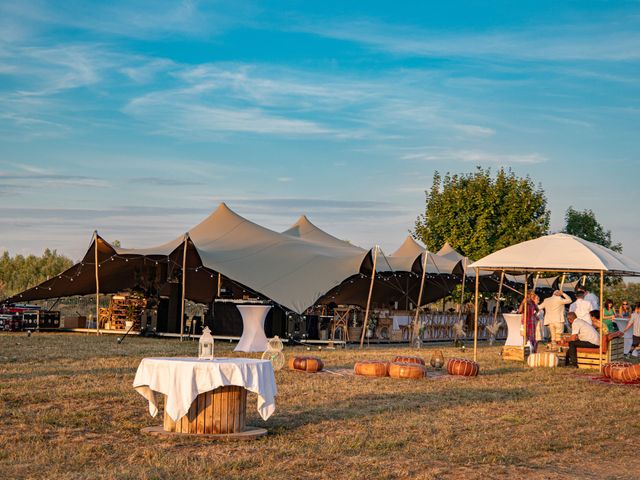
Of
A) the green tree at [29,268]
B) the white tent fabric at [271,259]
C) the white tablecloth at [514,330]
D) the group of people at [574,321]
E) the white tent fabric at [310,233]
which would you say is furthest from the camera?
the green tree at [29,268]

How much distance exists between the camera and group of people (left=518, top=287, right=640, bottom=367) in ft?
53.6

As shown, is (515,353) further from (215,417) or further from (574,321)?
(215,417)

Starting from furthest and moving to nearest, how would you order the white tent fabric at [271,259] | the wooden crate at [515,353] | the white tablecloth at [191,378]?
the white tent fabric at [271,259]
the wooden crate at [515,353]
the white tablecloth at [191,378]

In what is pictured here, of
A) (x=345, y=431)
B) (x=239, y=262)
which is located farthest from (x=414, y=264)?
(x=345, y=431)

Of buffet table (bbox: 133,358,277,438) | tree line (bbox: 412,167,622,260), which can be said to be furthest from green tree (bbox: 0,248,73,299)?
buffet table (bbox: 133,358,277,438)

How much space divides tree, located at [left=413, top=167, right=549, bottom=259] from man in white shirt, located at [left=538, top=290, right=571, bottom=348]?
702 inches

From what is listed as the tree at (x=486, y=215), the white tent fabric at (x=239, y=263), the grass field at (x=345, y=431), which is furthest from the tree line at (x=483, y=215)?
the grass field at (x=345, y=431)

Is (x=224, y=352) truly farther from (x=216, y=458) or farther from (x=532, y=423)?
(x=216, y=458)

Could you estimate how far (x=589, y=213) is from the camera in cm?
4969

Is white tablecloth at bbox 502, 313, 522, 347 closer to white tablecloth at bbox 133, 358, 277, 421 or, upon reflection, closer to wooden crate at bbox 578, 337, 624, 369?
wooden crate at bbox 578, 337, 624, 369

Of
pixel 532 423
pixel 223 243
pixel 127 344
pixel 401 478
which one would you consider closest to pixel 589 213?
pixel 223 243

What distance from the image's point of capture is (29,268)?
44.9 m

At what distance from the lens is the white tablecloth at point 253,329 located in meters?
17.5

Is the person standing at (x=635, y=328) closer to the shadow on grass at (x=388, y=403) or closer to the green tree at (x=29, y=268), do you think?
the shadow on grass at (x=388, y=403)
